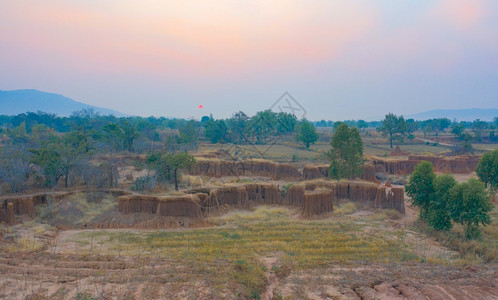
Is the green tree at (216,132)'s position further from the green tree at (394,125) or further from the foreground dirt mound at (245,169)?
the green tree at (394,125)

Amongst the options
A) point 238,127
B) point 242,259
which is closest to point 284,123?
point 238,127

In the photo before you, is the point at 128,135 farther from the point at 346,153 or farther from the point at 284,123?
the point at 284,123

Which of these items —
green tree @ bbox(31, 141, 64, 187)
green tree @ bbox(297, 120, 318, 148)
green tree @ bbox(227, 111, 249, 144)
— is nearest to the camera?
green tree @ bbox(31, 141, 64, 187)

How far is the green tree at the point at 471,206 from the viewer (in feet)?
56.3

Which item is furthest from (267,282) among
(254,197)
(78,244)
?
(254,197)

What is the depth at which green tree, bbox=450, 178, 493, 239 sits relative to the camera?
17.2 m

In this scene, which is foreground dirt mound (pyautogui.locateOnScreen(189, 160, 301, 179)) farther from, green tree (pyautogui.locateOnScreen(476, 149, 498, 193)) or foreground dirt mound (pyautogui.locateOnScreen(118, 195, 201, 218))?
green tree (pyautogui.locateOnScreen(476, 149, 498, 193))

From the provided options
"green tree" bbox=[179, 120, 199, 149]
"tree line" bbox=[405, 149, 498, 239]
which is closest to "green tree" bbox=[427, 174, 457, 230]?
"tree line" bbox=[405, 149, 498, 239]

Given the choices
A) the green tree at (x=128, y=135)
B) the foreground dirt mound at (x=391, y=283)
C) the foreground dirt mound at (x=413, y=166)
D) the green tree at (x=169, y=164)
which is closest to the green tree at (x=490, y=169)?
the foreground dirt mound at (x=413, y=166)

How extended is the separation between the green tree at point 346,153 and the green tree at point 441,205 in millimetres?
11131

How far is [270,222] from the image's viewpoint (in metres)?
21.6

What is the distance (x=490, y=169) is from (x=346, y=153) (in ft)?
41.2

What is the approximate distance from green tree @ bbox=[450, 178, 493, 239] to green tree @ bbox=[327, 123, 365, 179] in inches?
518

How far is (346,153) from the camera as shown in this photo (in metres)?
31.2
